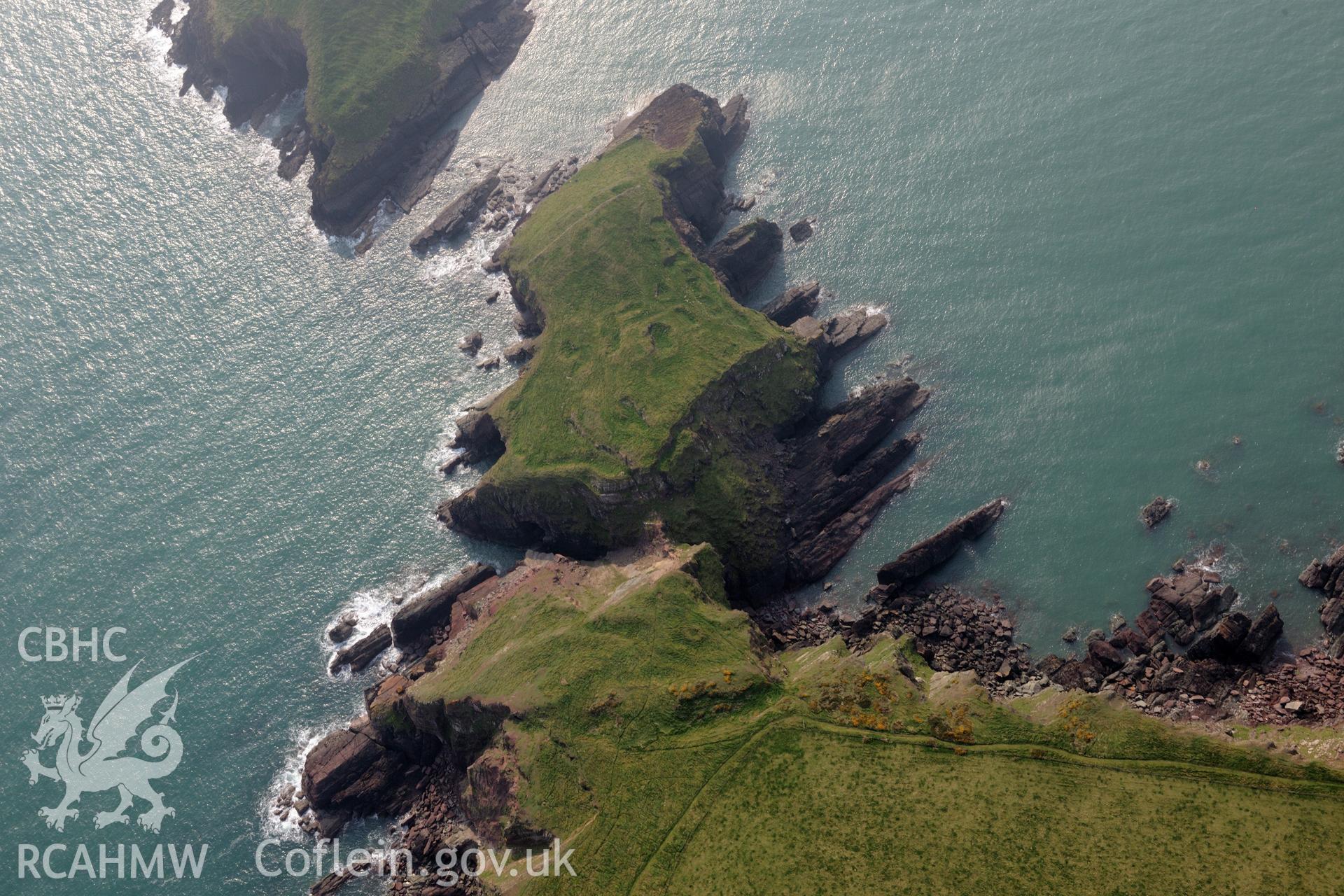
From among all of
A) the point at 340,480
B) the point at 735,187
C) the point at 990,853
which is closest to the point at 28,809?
the point at 340,480

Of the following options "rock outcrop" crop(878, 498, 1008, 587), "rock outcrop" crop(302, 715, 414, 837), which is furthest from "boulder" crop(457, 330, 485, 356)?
"rock outcrop" crop(878, 498, 1008, 587)

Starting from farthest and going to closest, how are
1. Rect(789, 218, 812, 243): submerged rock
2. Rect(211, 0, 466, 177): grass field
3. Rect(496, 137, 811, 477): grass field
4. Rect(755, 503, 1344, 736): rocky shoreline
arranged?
Rect(211, 0, 466, 177): grass field
Rect(789, 218, 812, 243): submerged rock
Rect(496, 137, 811, 477): grass field
Rect(755, 503, 1344, 736): rocky shoreline

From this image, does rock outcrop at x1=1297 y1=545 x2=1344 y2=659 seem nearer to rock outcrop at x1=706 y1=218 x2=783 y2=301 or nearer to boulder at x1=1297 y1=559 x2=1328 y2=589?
boulder at x1=1297 y1=559 x2=1328 y2=589

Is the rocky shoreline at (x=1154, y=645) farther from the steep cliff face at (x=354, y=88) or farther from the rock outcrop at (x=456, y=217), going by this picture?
the steep cliff face at (x=354, y=88)

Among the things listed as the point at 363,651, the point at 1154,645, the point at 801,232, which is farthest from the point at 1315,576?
the point at 363,651

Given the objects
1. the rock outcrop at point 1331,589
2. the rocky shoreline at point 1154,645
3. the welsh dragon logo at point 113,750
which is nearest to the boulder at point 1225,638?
the rocky shoreline at point 1154,645

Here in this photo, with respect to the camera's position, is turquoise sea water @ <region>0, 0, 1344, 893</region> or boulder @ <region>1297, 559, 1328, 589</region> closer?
boulder @ <region>1297, 559, 1328, 589</region>

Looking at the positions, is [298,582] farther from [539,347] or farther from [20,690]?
[539,347]
